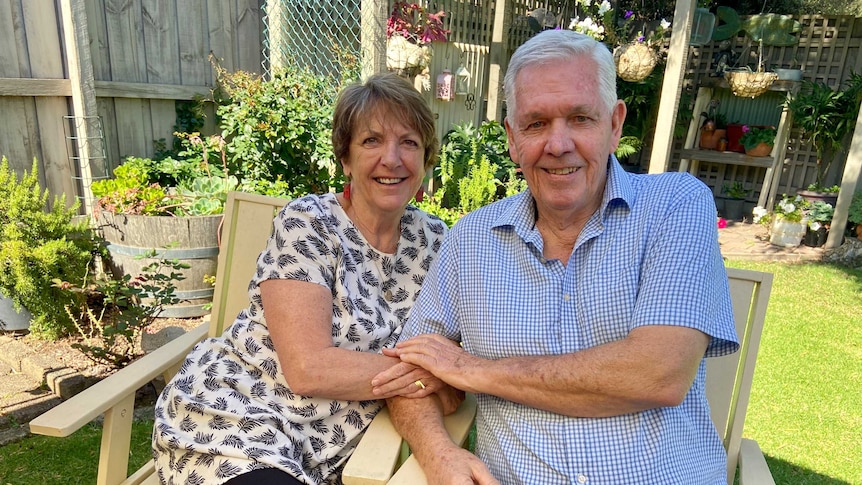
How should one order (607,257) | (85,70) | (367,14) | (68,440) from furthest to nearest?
(367,14) → (85,70) → (68,440) → (607,257)

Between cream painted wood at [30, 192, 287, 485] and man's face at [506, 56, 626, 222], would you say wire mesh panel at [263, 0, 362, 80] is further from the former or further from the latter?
man's face at [506, 56, 626, 222]

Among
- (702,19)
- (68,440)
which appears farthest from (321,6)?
(702,19)

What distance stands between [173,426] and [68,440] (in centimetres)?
128

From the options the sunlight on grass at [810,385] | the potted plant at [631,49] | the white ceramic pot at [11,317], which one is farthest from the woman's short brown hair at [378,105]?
the potted plant at [631,49]

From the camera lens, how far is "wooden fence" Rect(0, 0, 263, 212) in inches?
120

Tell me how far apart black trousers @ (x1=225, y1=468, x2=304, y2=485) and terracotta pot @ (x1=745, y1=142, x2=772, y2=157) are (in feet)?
21.7

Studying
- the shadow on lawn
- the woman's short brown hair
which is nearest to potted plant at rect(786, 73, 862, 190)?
the shadow on lawn

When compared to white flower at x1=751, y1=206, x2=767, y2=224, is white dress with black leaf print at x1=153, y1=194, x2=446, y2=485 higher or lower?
higher

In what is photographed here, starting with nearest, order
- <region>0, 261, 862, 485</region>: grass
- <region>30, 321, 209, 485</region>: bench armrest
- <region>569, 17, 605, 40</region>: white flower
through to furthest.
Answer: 1. <region>30, 321, 209, 485</region>: bench armrest
2. <region>0, 261, 862, 485</region>: grass
3. <region>569, 17, 605, 40</region>: white flower

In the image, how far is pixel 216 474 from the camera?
4.38 ft

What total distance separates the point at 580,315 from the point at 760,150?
20.3ft

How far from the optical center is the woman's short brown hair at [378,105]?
5.18 ft

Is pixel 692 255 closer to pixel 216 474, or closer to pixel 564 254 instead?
pixel 564 254

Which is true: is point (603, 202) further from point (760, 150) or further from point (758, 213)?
point (760, 150)
